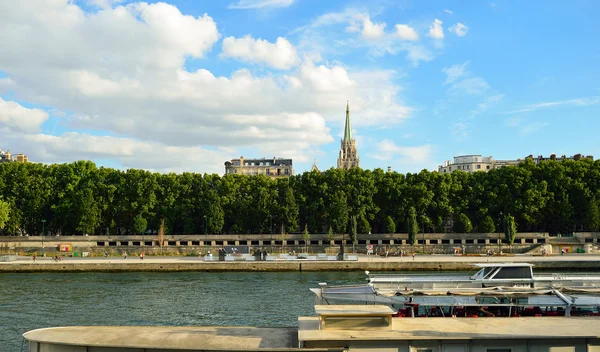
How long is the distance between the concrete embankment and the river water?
9.07 ft

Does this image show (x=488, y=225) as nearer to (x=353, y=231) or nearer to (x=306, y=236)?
(x=353, y=231)

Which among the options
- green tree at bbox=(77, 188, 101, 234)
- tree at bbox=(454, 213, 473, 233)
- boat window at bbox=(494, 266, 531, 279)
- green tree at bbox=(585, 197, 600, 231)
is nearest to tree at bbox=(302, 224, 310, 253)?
tree at bbox=(454, 213, 473, 233)

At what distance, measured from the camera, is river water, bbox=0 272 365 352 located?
37.5 metres

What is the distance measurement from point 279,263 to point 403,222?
3963 centimetres

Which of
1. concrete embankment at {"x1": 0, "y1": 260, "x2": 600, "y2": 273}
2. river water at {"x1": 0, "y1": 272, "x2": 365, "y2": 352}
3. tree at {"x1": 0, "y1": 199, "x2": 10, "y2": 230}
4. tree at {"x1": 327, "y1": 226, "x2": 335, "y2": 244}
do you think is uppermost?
tree at {"x1": 0, "y1": 199, "x2": 10, "y2": 230}

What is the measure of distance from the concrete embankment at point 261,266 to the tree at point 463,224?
27.3m

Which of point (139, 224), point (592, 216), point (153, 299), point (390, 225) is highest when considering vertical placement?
point (592, 216)

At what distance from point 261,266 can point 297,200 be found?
120 feet

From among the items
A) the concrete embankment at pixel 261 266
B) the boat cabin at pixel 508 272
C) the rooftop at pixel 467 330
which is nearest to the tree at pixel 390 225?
the concrete embankment at pixel 261 266

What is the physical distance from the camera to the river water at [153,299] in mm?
37500

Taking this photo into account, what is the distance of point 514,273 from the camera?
35.6 meters

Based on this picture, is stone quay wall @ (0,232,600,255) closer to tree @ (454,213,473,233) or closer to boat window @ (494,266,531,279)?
tree @ (454,213,473,233)

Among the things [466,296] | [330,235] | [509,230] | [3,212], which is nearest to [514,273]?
[466,296]

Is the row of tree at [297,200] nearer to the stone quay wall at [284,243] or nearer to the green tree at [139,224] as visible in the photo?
the green tree at [139,224]
